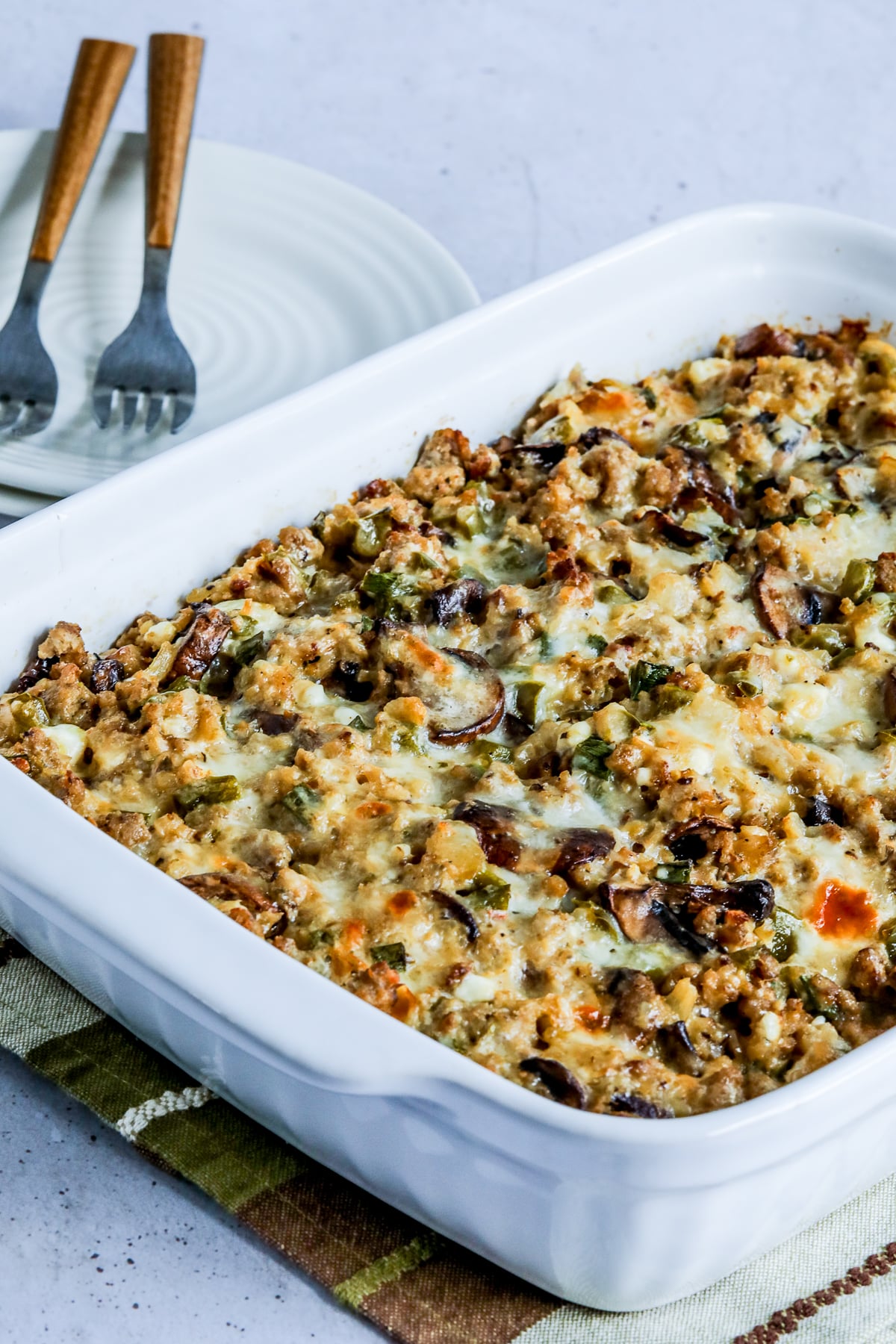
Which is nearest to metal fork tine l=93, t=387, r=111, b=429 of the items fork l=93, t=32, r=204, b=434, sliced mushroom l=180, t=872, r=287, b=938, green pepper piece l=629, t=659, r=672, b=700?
fork l=93, t=32, r=204, b=434

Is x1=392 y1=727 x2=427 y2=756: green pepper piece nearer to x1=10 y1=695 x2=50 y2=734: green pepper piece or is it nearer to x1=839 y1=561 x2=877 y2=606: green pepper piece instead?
x1=10 y1=695 x2=50 y2=734: green pepper piece

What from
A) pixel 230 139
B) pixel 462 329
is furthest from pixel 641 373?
pixel 230 139

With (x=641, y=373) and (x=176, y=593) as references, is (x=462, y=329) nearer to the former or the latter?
(x=641, y=373)

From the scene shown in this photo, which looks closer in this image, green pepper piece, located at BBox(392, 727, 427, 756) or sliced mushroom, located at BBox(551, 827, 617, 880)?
sliced mushroom, located at BBox(551, 827, 617, 880)

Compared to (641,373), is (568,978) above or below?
below

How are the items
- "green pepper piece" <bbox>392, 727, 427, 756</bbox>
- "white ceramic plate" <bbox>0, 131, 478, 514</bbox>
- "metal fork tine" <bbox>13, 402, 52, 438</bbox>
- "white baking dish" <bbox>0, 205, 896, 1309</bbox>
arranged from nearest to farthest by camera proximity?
"white baking dish" <bbox>0, 205, 896, 1309</bbox>
"green pepper piece" <bbox>392, 727, 427, 756</bbox>
"metal fork tine" <bbox>13, 402, 52, 438</bbox>
"white ceramic plate" <bbox>0, 131, 478, 514</bbox>

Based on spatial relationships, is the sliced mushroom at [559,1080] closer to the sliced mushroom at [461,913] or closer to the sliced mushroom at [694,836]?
the sliced mushroom at [461,913]

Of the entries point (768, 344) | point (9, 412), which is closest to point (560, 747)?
point (768, 344)
